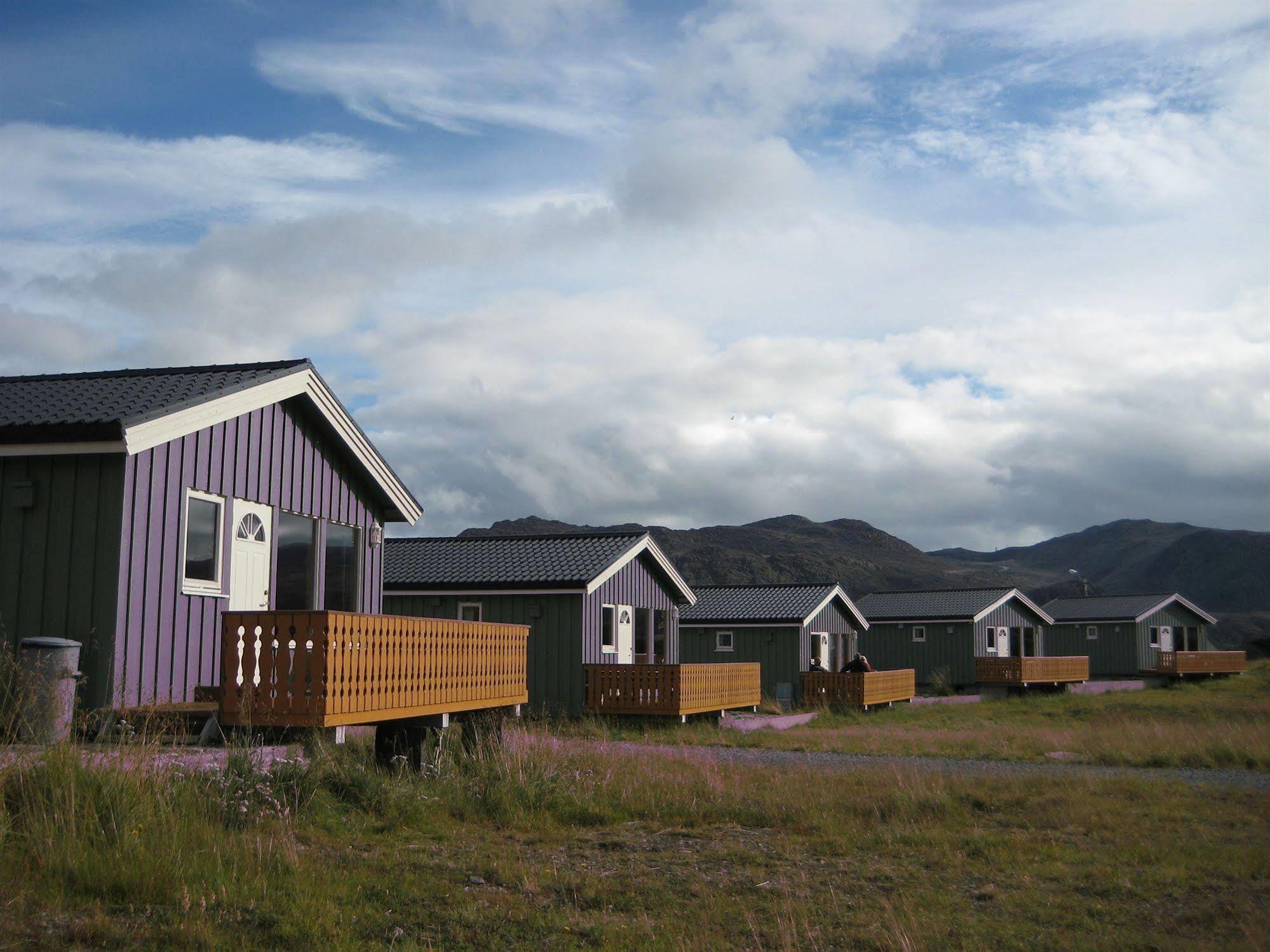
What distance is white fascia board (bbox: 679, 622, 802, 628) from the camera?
35844 mm

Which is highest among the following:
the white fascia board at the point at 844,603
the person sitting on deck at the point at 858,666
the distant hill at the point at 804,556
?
the distant hill at the point at 804,556

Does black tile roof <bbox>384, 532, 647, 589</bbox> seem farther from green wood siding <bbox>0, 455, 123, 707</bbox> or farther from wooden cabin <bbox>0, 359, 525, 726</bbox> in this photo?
green wood siding <bbox>0, 455, 123, 707</bbox>

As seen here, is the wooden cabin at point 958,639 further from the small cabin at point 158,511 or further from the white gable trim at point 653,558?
the small cabin at point 158,511

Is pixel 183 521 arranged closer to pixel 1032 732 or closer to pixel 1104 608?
pixel 1032 732

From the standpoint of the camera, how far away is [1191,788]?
1473 cm

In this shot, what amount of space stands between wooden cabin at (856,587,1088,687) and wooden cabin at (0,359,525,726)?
3075 centimetres

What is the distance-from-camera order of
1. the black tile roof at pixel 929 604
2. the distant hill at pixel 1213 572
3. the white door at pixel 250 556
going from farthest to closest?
the distant hill at pixel 1213 572 → the black tile roof at pixel 929 604 → the white door at pixel 250 556

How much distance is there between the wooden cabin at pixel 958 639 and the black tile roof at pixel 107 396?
3305 centimetres

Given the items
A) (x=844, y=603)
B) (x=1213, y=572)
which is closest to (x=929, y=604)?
(x=844, y=603)

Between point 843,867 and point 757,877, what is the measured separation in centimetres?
89

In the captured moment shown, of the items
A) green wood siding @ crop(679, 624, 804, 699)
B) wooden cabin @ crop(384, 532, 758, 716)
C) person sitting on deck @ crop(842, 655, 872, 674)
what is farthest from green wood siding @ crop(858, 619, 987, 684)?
wooden cabin @ crop(384, 532, 758, 716)

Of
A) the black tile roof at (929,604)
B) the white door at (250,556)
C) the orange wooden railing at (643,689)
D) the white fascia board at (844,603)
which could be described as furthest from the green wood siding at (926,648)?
the white door at (250,556)

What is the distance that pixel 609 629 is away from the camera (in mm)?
26438

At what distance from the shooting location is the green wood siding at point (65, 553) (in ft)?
39.4
